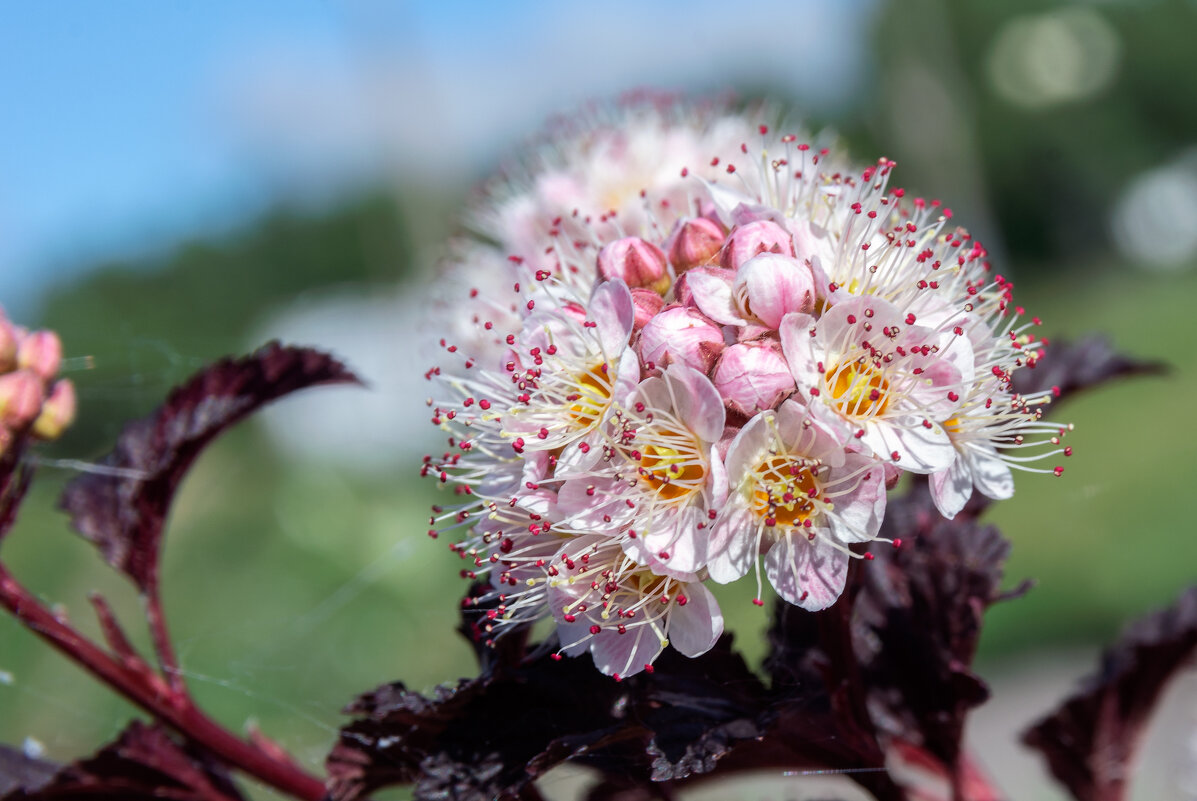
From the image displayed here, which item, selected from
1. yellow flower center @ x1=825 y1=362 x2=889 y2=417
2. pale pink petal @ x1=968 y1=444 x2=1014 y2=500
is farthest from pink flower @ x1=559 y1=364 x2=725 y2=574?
pale pink petal @ x1=968 y1=444 x2=1014 y2=500

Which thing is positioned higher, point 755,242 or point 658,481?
point 755,242

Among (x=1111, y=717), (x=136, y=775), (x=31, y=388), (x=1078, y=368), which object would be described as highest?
(x=1078, y=368)

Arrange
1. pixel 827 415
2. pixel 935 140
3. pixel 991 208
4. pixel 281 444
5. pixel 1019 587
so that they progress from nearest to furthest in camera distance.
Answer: pixel 827 415 → pixel 1019 587 → pixel 281 444 → pixel 935 140 → pixel 991 208

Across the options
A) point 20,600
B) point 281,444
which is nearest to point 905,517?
point 20,600

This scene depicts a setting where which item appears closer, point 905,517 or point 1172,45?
point 905,517

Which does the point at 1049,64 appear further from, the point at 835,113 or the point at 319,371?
the point at 319,371

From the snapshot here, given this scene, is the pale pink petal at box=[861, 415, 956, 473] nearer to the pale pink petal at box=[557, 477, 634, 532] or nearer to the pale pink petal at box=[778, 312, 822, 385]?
the pale pink petal at box=[778, 312, 822, 385]

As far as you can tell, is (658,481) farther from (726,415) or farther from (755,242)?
(755,242)

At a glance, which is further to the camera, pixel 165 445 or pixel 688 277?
pixel 165 445

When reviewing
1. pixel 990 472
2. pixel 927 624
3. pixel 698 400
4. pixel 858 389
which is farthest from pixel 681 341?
pixel 927 624
